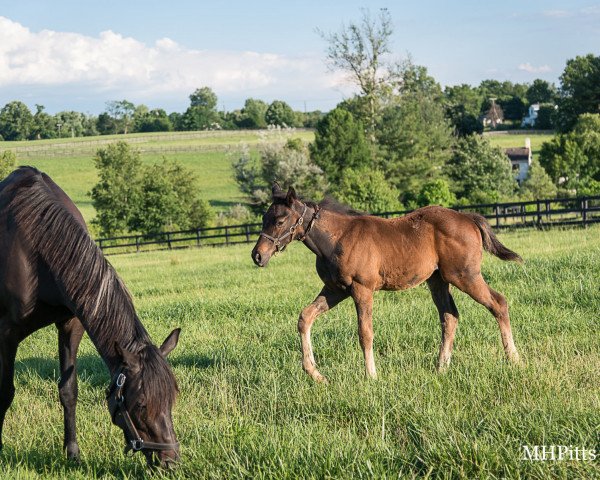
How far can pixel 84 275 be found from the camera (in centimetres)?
452

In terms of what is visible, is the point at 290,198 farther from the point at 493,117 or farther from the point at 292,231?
the point at 493,117

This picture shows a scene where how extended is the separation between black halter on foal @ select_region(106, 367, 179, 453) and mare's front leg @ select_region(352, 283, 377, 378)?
257cm

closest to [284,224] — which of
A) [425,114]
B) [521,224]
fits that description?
[521,224]

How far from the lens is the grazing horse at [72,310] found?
388cm

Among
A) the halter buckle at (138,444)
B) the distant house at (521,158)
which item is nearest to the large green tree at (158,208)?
the distant house at (521,158)

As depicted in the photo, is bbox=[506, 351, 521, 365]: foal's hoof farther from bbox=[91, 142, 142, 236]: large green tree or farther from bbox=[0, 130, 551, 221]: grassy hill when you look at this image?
bbox=[0, 130, 551, 221]: grassy hill

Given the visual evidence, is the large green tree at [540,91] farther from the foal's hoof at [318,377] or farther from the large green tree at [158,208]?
the foal's hoof at [318,377]

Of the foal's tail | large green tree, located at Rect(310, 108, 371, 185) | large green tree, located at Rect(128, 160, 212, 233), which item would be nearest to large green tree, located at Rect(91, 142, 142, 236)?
Result: large green tree, located at Rect(128, 160, 212, 233)

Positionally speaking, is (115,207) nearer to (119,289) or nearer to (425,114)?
(425,114)

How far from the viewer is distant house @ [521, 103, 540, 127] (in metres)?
116

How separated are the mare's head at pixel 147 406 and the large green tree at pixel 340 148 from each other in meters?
51.2

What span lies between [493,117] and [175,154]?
2354 inches

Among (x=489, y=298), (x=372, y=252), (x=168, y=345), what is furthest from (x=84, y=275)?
(x=489, y=298)

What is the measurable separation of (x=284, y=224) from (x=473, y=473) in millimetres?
3419
